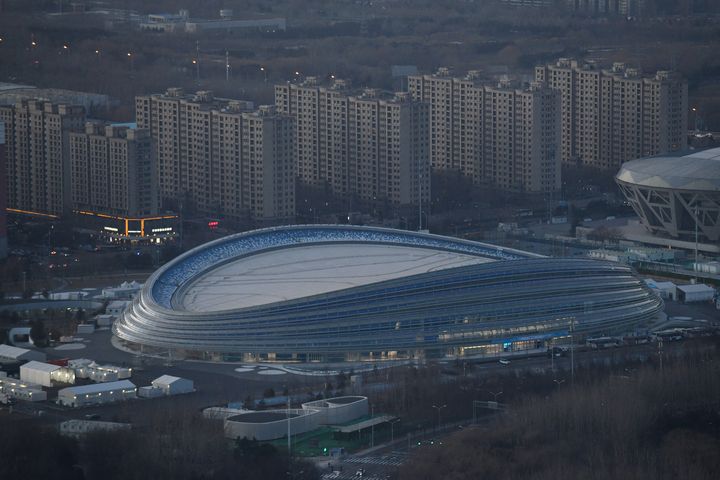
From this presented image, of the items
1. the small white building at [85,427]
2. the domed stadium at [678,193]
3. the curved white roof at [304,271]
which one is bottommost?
the small white building at [85,427]

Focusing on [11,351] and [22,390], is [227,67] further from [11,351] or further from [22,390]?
[22,390]

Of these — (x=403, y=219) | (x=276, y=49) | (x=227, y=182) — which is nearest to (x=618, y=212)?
(x=403, y=219)

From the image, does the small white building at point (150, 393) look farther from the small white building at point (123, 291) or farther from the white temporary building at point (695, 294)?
the white temporary building at point (695, 294)

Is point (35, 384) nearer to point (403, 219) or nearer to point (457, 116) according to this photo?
point (403, 219)

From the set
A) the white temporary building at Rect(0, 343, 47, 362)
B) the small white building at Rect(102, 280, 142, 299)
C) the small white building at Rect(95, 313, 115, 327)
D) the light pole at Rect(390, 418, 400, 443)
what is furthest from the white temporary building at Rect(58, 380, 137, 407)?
the small white building at Rect(102, 280, 142, 299)

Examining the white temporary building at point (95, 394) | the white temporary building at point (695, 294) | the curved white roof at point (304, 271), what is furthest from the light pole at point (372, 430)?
the white temporary building at point (695, 294)

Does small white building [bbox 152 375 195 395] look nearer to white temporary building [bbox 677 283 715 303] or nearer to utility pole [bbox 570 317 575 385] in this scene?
utility pole [bbox 570 317 575 385]
